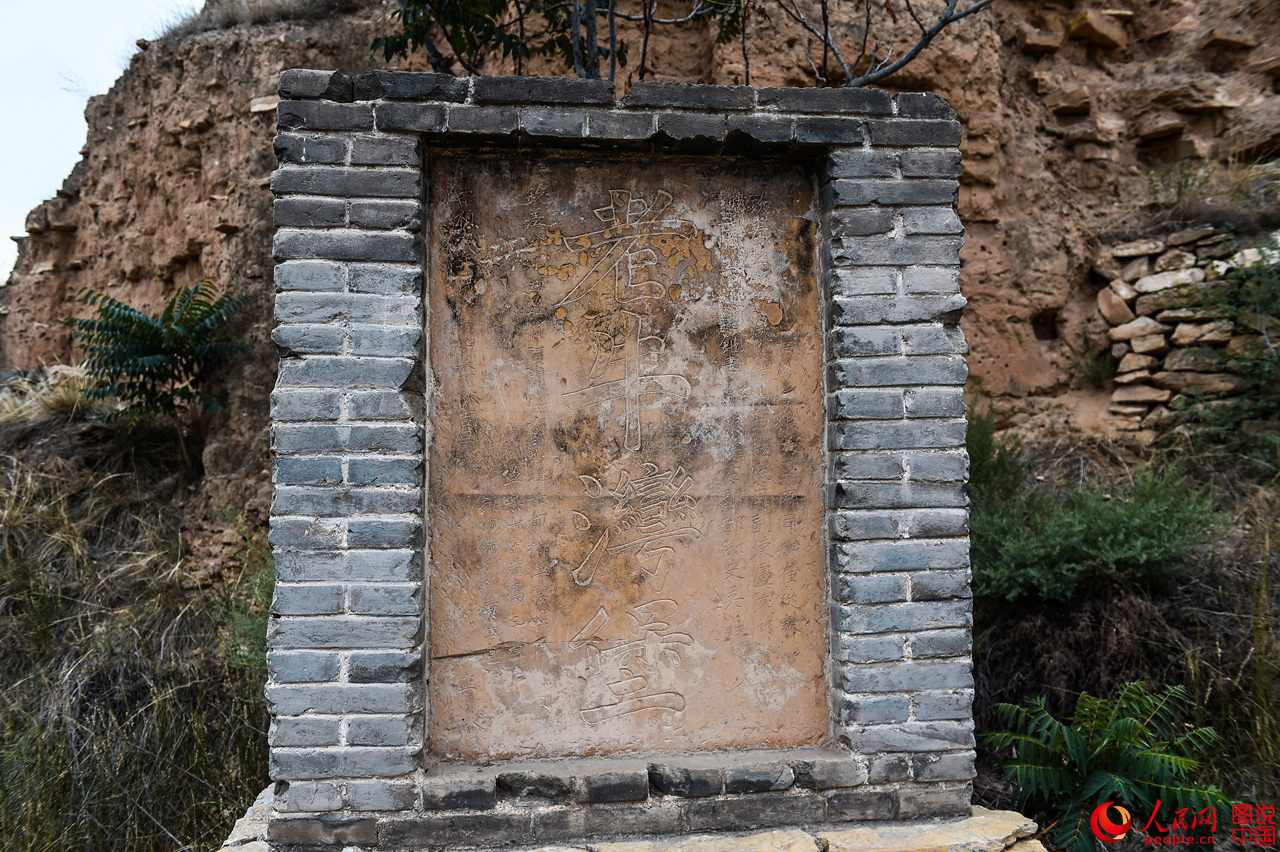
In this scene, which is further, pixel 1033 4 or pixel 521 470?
pixel 1033 4

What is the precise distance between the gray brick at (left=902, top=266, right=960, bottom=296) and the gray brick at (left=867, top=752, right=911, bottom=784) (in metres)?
1.35

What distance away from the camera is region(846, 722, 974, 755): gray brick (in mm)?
2820

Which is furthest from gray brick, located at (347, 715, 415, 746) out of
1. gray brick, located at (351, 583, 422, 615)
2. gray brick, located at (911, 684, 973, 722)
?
gray brick, located at (911, 684, 973, 722)

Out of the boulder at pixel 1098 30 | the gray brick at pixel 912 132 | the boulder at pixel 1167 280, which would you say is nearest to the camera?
the gray brick at pixel 912 132

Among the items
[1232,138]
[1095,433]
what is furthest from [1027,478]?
[1232,138]

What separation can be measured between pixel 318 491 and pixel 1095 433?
5256 mm

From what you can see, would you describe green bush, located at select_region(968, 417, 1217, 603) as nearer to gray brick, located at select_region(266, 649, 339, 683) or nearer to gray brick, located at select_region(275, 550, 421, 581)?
gray brick, located at select_region(275, 550, 421, 581)

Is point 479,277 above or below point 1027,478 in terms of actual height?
above

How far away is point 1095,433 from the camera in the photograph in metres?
6.12

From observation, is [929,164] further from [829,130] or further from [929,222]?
[829,130]

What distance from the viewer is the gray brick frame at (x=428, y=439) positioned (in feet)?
8.70

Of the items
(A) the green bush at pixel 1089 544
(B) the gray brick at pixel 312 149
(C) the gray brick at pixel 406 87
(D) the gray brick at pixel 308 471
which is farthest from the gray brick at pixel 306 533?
(A) the green bush at pixel 1089 544

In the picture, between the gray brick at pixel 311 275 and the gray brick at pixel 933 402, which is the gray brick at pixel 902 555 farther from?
the gray brick at pixel 311 275

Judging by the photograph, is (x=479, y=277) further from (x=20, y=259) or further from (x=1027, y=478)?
(x=20, y=259)
